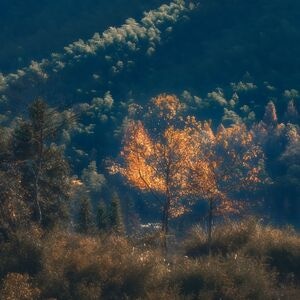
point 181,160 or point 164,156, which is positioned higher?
point 164,156

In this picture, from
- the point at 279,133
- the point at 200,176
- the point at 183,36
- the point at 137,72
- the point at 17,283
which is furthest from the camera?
the point at 183,36

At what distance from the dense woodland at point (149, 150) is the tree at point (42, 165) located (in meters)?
0.05

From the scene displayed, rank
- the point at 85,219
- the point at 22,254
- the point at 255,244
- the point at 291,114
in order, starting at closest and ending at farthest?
the point at 22,254 < the point at 255,244 < the point at 85,219 < the point at 291,114

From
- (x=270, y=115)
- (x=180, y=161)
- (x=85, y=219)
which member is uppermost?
(x=270, y=115)

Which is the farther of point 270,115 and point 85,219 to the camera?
point 270,115

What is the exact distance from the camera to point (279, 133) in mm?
73062

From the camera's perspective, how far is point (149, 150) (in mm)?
28234

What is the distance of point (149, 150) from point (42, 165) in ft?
26.5

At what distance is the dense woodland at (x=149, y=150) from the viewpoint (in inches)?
659

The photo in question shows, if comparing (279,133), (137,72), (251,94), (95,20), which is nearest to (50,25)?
(95,20)

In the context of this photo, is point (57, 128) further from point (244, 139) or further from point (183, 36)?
point (183, 36)

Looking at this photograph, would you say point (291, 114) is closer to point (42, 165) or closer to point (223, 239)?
point (223, 239)

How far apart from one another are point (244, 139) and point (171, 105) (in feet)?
10.8

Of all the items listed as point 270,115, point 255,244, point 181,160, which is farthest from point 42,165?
point 270,115
